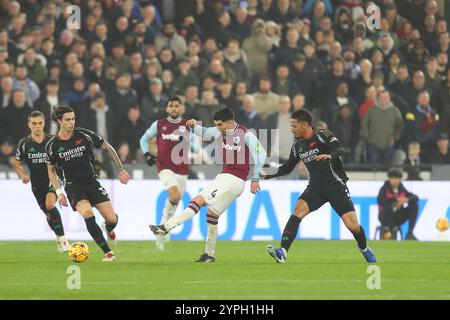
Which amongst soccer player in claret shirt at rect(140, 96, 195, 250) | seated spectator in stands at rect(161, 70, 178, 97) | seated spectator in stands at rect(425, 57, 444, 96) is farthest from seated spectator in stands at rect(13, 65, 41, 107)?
seated spectator in stands at rect(425, 57, 444, 96)

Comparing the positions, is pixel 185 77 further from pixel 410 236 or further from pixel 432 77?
pixel 410 236

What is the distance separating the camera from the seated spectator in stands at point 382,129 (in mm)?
25266

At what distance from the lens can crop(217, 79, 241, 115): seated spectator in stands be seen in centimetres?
2505

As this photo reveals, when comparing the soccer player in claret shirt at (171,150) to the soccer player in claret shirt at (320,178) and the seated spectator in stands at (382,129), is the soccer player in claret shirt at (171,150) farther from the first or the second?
the seated spectator in stands at (382,129)

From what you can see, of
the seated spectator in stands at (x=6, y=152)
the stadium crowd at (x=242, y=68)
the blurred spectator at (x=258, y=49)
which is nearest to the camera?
the seated spectator in stands at (x=6, y=152)

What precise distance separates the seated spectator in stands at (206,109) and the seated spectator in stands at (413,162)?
377cm

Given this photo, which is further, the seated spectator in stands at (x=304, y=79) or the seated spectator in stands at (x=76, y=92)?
the seated spectator in stands at (x=304, y=79)

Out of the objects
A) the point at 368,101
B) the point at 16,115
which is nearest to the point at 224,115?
the point at 16,115

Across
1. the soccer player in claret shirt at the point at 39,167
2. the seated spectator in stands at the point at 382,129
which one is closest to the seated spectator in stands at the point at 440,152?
the seated spectator in stands at the point at 382,129

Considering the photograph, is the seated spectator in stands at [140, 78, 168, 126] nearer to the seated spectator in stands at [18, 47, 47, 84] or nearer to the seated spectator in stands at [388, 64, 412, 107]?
the seated spectator in stands at [18, 47, 47, 84]

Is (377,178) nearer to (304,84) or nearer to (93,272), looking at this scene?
(304,84)

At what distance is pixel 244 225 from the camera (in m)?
24.1

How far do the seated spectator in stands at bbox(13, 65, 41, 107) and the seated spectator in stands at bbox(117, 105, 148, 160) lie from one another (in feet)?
5.82
